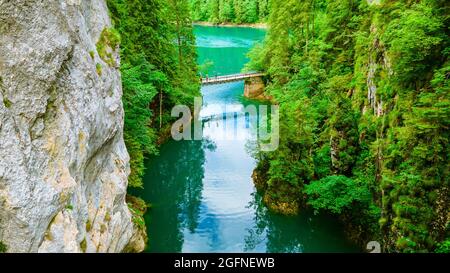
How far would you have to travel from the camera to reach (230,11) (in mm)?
92062

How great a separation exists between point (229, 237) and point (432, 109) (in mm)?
11310

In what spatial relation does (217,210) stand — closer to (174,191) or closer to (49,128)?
(174,191)

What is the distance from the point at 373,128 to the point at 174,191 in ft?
41.6

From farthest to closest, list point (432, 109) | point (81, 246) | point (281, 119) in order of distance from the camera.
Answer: point (281, 119), point (432, 109), point (81, 246)

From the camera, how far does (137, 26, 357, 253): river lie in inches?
787

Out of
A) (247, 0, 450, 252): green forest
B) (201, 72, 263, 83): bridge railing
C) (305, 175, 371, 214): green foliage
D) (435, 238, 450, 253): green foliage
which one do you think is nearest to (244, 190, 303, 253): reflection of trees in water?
(247, 0, 450, 252): green forest

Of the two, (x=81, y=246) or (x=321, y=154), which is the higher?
(x=81, y=246)

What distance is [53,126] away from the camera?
912 cm

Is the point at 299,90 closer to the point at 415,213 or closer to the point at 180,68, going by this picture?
the point at 180,68

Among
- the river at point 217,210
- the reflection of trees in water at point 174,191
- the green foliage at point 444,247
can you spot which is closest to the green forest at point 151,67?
the reflection of trees in water at point 174,191

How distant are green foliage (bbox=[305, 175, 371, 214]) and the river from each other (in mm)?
1724

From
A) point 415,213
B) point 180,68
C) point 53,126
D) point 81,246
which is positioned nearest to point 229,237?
point 415,213

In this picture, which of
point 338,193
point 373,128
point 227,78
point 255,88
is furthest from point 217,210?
point 255,88
